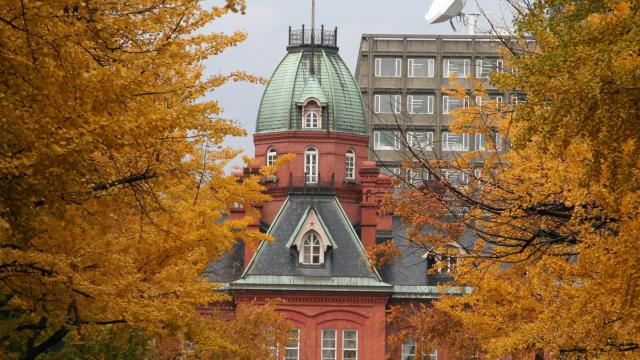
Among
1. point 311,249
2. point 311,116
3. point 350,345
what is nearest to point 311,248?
point 311,249

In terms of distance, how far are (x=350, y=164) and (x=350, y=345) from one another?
30.0 feet

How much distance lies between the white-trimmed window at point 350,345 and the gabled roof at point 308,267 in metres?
2.12

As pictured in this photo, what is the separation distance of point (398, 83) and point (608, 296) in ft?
268

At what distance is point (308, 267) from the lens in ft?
188

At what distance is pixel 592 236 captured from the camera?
1622cm

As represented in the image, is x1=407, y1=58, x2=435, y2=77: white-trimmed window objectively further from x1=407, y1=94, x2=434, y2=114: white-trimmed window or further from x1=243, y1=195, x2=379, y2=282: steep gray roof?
x1=243, y1=195, x2=379, y2=282: steep gray roof

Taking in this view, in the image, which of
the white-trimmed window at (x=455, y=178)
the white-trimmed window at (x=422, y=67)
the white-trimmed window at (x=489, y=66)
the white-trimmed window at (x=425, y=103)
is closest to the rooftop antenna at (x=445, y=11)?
the white-trimmed window at (x=422, y=67)

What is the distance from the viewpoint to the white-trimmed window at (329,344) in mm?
57000

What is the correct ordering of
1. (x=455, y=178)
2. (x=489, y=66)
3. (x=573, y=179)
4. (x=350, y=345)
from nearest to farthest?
(x=489, y=66) < (x=573, y=179) < (x=455, y=178) < (x=350, y=345)

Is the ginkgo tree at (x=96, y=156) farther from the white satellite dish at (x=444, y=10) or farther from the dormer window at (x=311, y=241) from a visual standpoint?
the white satellite dish at (x=444, y=10)

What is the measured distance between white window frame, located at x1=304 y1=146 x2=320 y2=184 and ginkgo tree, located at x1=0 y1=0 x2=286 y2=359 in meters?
36.5

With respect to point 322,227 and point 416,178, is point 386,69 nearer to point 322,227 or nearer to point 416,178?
point 322,227

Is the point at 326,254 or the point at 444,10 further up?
the point at 444,10

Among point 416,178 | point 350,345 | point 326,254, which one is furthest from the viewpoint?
point 326,254
